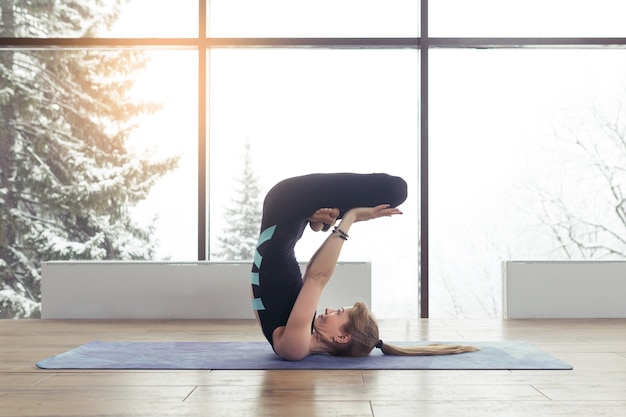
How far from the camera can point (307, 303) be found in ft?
10.0

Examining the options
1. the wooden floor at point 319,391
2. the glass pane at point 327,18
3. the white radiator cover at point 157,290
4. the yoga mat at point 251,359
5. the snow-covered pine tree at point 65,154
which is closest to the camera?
the wooden floor at point 319,391

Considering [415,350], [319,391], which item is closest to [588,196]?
[415,350]

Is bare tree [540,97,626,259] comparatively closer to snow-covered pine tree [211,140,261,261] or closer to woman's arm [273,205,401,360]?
snow-covered pine tree [211,140,261,261]

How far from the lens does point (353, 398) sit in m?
2.41

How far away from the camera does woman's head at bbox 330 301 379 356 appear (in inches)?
125

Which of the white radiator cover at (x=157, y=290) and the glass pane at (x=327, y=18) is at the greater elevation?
the glass pane at (x=327, y=18)

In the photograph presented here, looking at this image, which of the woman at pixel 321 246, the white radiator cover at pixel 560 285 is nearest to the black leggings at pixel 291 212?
the woman at pixel 321 246

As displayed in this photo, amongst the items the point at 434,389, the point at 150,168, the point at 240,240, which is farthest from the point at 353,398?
the point at 150,168

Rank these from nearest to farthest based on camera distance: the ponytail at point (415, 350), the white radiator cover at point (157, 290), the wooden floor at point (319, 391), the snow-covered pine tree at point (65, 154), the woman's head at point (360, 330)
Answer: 1. the wooden floor at point (319, 391)
2. the woman's head at point (360, 330)
3. the ponytail at point (415, 350)
4. the white radiator cover at point (157, 290)
5. the snow-covered pine tree at point (65, 154)

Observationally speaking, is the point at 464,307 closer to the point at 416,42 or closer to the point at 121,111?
the point at 416,42

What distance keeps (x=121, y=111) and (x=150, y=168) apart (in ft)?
1.65

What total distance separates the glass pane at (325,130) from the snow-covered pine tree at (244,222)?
0.02 meters

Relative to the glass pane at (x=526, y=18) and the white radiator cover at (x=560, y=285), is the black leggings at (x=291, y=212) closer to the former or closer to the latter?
the white radiator cover at (x=560, y=285)

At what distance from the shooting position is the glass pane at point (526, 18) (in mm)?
5430
